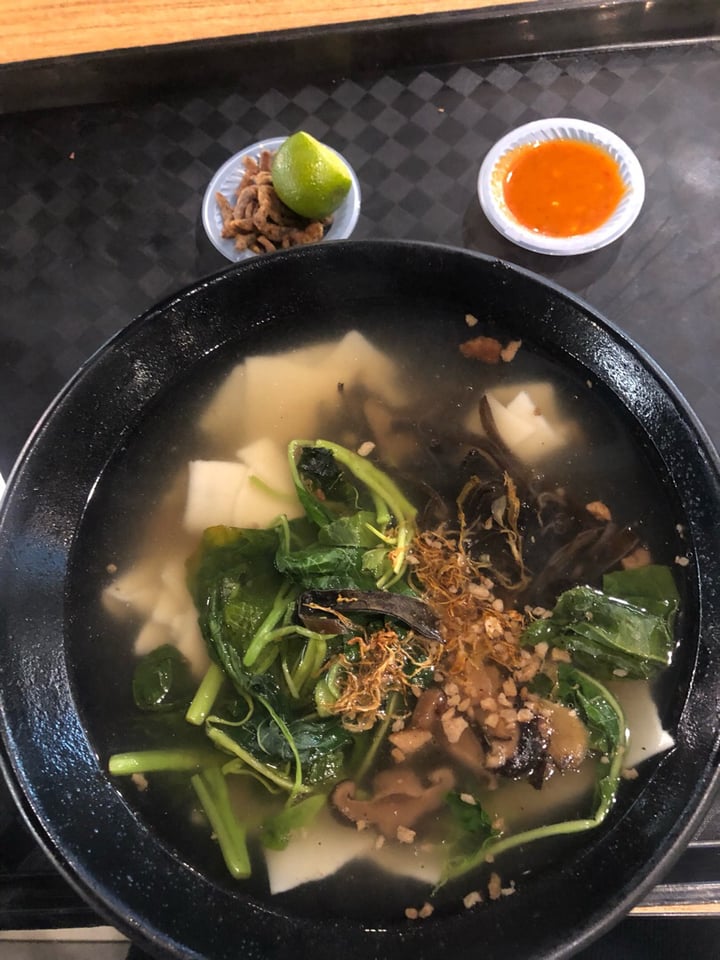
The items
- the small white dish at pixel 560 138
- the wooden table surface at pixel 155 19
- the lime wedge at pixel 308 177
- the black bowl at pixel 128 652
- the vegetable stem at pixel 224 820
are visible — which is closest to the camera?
the black bowl at pixel 128 652

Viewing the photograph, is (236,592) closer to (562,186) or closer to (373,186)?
(373,186)

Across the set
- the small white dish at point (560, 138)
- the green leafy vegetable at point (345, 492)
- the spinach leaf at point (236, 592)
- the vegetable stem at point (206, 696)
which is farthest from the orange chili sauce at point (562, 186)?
the vegetable stem at point (206, 696)

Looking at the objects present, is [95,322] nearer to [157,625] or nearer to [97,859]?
[157,625]

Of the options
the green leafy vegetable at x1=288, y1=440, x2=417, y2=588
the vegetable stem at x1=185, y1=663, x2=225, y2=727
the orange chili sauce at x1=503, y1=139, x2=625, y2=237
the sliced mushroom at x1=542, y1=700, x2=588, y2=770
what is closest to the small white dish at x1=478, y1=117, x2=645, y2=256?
the orange chili sauce at x1=503, y1=139, x2=625, y2=237

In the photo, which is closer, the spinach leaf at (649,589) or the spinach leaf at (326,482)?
the spinach leaf at (649,589)

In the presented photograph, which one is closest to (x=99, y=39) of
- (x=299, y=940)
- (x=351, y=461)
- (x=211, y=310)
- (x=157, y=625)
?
(x=211, y=310)

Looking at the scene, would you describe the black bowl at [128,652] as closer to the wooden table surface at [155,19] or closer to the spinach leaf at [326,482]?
A: the spinach leaf at [326,482]

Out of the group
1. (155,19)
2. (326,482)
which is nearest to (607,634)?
(326,482)
